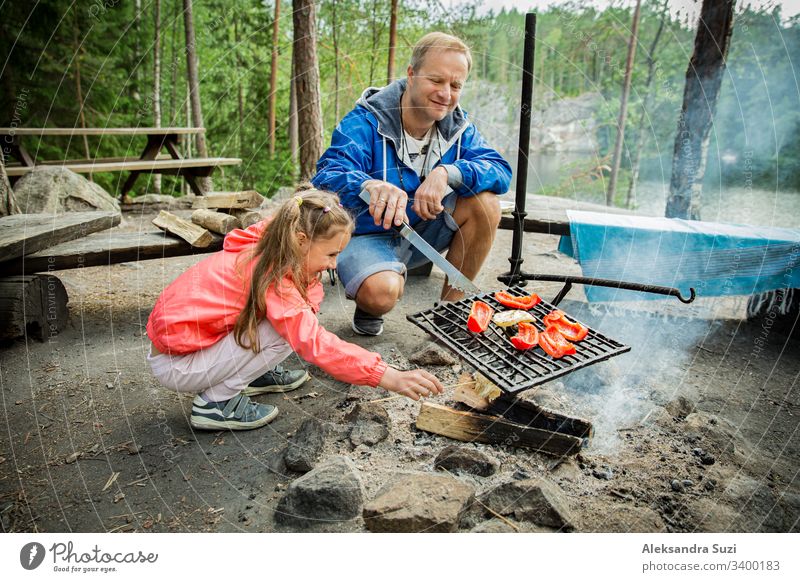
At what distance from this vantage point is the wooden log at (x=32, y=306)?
3094 mm

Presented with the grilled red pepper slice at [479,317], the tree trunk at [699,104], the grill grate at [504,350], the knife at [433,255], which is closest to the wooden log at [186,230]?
the knife at [433,255]

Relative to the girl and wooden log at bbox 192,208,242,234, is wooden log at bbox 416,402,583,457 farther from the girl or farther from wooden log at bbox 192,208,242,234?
wooden log at bbox 192,208,242,234

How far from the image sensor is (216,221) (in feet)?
12.1

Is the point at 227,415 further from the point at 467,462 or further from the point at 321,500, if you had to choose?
the point at 467,462

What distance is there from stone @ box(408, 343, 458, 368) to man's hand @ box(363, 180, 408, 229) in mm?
881

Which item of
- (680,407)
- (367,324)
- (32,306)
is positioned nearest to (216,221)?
(32,306)

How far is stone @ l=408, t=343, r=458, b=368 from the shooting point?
293 centimetres

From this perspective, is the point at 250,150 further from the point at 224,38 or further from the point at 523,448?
the point at 523,448

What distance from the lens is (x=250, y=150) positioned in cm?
1303

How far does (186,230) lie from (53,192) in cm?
310

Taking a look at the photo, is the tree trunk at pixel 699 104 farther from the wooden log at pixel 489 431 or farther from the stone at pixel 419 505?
the stone at pixel 419 505

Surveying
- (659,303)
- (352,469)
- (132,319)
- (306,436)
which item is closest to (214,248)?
(132,319)

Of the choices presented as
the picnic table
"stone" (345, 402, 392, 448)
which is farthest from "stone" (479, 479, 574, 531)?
the picnic table

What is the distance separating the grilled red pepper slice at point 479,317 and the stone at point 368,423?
58 cm
